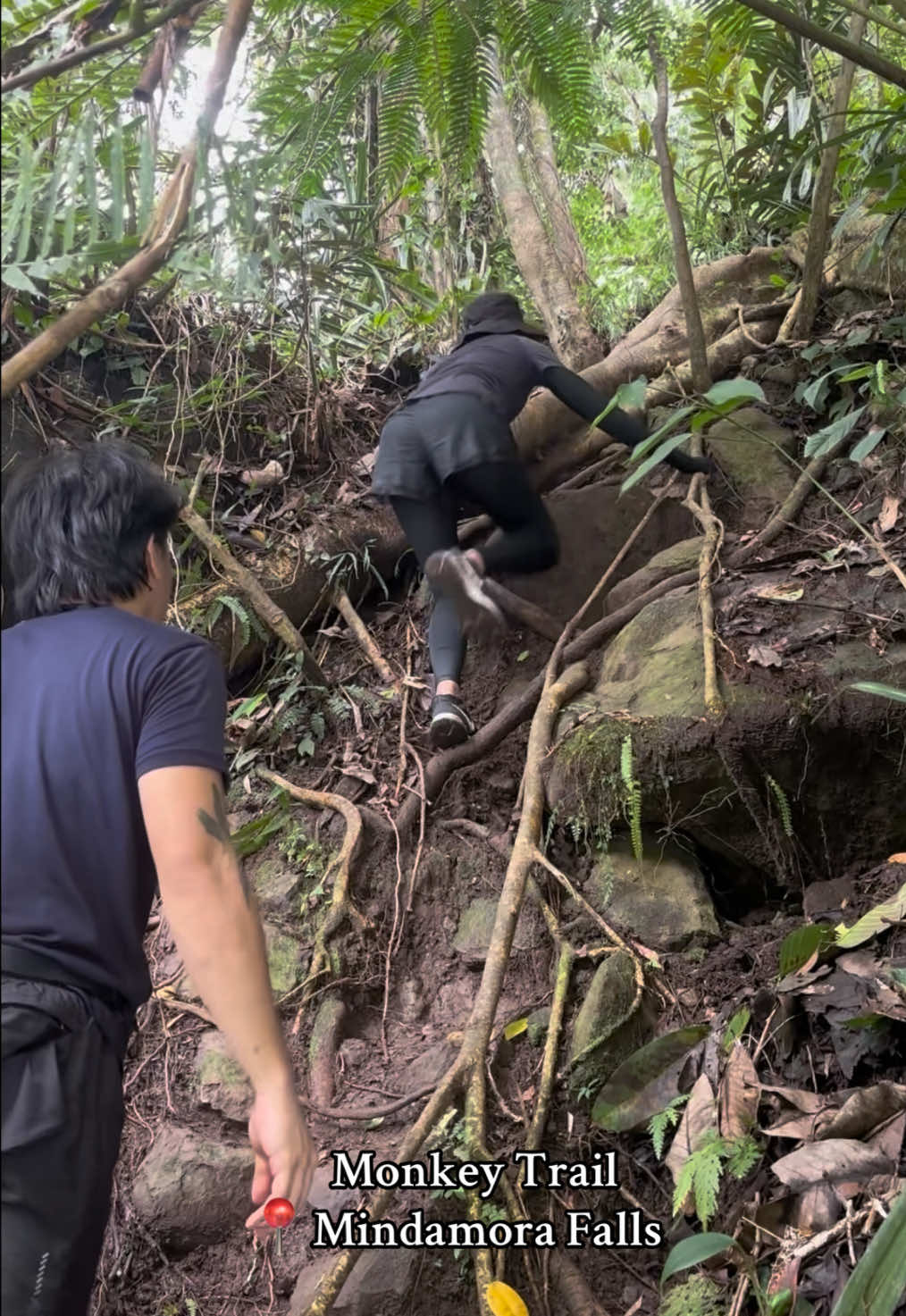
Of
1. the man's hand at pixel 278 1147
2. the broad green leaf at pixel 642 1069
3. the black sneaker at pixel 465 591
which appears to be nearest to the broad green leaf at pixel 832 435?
the black sneaker at pixel 465 591

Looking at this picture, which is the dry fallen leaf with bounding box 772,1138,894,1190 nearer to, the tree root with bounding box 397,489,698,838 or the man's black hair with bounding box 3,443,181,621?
the man's black hair with bounding box 3,443,181,621

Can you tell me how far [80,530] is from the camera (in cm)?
168

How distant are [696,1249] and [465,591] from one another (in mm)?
2543

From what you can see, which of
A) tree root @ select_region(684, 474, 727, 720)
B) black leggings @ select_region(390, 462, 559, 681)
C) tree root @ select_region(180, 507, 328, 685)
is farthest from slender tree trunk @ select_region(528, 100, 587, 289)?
tree root @ select_region(180, 507, 328, 685)

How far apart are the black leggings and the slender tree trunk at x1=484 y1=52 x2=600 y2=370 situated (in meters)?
1.63

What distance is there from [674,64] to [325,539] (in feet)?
8.60

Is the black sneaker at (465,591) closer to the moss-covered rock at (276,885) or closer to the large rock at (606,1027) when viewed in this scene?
the moss-covered rock at (276,885)

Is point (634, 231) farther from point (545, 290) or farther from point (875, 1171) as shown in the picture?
point (875, 1171)

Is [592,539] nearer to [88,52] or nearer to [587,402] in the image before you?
[587,402]

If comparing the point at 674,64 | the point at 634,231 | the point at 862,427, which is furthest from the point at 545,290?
the point at 862,427

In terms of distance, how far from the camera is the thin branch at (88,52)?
3.86ft

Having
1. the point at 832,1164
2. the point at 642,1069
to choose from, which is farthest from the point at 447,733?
the point at 832,1164

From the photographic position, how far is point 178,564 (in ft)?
14.3

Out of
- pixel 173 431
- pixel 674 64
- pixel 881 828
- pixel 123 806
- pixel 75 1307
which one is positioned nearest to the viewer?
pixel 123 806
